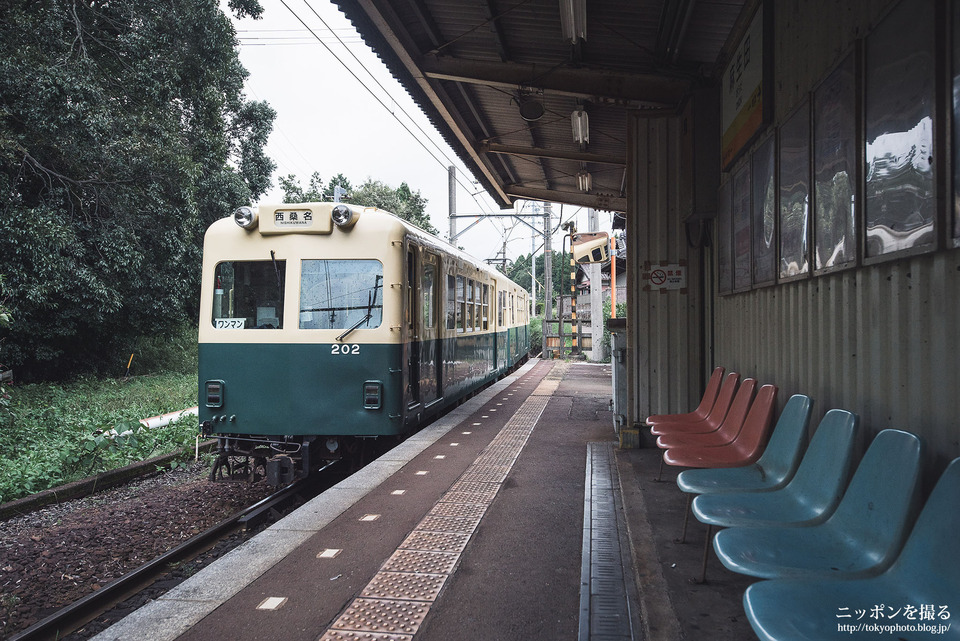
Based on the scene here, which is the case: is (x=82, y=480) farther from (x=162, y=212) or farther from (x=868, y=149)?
(x=162, y=212)

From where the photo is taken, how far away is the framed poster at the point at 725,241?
5.32m

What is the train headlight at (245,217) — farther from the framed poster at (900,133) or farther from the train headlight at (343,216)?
the framed poster at (900,133)

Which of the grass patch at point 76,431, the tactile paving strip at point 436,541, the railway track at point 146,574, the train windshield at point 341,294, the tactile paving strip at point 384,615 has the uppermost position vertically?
the train windshield at point 341,294

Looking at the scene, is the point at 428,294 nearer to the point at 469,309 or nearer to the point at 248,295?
the point at 248,295

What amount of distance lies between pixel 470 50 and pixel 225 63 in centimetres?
1059

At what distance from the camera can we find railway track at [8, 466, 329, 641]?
134 inches

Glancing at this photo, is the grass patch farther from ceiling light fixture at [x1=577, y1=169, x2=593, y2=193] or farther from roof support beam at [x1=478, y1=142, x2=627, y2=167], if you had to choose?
ceiling light fixture at [x1=577, y1=169, x2=593, y2=193]

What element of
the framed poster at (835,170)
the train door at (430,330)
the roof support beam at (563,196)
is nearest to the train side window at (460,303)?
the train door at (430,330)

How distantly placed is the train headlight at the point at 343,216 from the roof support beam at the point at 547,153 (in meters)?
3.48

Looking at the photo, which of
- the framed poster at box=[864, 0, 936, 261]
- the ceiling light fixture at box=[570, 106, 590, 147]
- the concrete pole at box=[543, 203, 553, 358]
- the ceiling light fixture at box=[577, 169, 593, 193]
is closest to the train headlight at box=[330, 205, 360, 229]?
the ceiling light fixture at box=[570, 106, 590, 147]

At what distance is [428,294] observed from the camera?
7.17 m

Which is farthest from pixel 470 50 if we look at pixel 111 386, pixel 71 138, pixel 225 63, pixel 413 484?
pixel 111 386

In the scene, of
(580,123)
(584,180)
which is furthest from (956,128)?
(584,180)

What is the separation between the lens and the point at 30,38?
10.7 m
